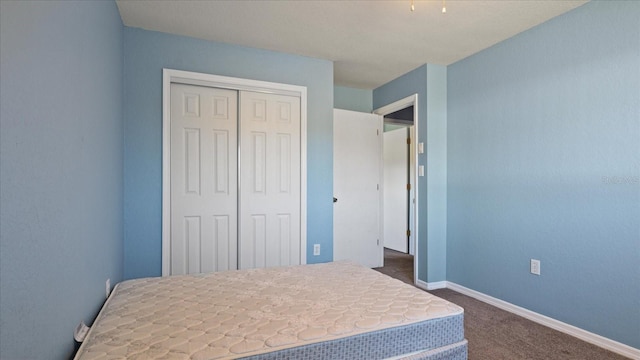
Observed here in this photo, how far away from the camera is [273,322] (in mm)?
1252

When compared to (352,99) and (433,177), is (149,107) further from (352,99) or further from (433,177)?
(433,177)

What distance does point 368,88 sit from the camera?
440 cm

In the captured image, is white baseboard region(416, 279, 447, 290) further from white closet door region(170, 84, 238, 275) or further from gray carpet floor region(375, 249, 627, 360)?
white closet door region(170, 84, 238, 275)

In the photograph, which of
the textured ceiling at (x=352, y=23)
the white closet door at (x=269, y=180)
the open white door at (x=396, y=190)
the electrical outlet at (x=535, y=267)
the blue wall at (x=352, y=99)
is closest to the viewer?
the textured ceiling at (x=352, y=23)

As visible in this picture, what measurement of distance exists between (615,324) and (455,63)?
103 inches

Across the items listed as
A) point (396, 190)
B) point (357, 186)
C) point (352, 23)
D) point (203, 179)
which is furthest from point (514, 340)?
point (396, 190)

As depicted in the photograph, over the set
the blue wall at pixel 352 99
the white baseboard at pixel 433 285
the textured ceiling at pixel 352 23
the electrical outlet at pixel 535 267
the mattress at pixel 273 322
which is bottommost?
the white baseboard at pixel 433 285

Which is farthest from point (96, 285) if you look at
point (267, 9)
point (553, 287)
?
point (553, 287)

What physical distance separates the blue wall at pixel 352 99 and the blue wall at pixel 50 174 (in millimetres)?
2894

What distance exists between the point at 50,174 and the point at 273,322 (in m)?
0.96

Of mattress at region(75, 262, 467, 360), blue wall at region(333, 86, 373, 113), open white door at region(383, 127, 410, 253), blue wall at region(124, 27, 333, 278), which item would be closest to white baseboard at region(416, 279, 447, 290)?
open white door at region(383, 127, 410, 253)

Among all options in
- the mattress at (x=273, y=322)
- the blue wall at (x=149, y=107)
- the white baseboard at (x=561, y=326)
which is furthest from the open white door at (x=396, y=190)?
the mattress at (x=273, y=322)

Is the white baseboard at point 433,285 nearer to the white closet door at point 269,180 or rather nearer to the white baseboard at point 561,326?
the white baseboard at point 561,326

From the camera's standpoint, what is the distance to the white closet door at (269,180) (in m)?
3.01
